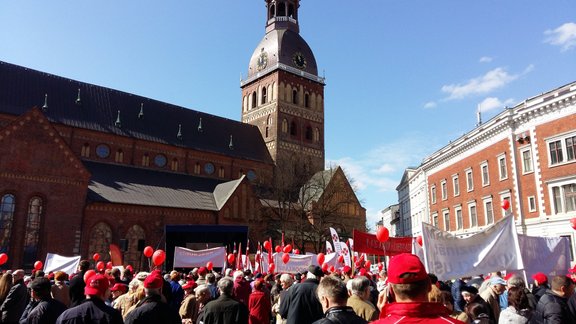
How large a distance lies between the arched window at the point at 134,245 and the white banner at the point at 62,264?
60.3 feet

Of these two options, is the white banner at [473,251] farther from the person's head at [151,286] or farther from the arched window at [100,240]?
→ the arched window at [100,240]

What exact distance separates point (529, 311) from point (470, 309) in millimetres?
823

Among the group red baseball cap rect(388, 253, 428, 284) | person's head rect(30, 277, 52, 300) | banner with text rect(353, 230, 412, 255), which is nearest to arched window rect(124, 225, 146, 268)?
banner with text rect(353, 230, 412, 255)

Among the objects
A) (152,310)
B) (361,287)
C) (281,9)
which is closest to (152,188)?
(281,9)

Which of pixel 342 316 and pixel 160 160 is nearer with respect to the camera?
pixel 342 316

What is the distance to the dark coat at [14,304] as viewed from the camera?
693 centimetres

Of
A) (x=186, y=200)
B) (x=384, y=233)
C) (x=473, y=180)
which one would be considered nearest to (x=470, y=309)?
(x=384, y=233)

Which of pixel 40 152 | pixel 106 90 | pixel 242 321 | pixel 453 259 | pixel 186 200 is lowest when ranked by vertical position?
pixel 242 321

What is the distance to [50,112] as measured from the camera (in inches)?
1513

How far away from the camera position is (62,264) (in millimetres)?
16016

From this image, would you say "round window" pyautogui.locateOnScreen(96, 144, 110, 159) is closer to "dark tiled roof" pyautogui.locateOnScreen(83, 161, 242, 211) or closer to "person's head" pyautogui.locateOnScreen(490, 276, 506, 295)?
"dark tiled roof" pyautogui.locateOnScreen(83, 161, 242, 211)

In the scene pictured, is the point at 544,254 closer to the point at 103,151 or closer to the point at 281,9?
the point at 103,151

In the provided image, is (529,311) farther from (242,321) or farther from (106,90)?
(106,90)

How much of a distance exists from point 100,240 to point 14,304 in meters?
28.6
